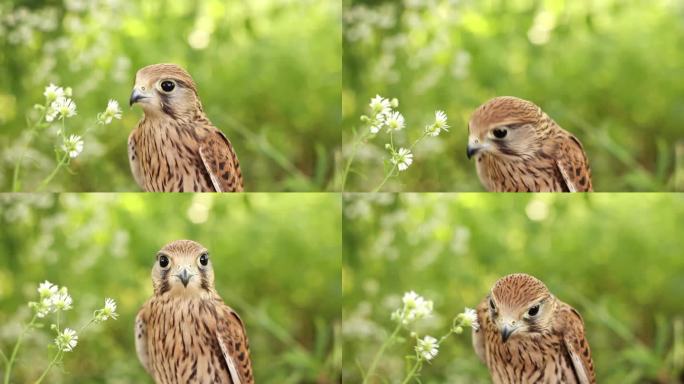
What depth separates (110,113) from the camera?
297 cm

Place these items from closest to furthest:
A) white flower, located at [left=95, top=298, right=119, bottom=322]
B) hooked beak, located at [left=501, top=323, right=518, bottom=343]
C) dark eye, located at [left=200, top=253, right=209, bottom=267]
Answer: hooked beak, located at [left=501, top=323, right=518, bottom=343], dark eye, located at [left=200, top=253, right=209, bottom=267], white flower, located at [left=95, top=298, right=119, bottom=322]

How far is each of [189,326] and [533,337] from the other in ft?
2.86

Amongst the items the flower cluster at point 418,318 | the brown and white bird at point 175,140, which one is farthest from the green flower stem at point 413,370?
the brown and white bird at point 175,140

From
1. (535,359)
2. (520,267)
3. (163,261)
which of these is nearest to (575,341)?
(535,359)

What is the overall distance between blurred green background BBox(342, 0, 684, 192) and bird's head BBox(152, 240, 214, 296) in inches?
18.8

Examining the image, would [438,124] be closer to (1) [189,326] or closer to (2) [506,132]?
(2) [506,132]

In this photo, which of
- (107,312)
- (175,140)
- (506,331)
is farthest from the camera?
(107,312)

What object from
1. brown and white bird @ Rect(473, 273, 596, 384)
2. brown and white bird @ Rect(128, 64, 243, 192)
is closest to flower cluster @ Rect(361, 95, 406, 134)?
brown and white bird @ Rect(128, 64, 243, 192)

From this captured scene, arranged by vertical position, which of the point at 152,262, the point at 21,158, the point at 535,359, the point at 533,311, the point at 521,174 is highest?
the point at 21,158

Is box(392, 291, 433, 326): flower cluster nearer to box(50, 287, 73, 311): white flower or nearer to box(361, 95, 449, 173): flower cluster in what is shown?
box(361, 95, 449, 173): flower cluster

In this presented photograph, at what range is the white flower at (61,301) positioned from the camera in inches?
116

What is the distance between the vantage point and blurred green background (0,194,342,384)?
2.97 metres

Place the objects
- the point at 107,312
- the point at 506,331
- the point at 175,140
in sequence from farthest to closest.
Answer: the point at 107,312 < the point at 175,140 < the point at 506,331

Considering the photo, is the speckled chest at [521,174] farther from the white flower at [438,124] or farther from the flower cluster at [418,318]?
the flower cluster at [418,318]
